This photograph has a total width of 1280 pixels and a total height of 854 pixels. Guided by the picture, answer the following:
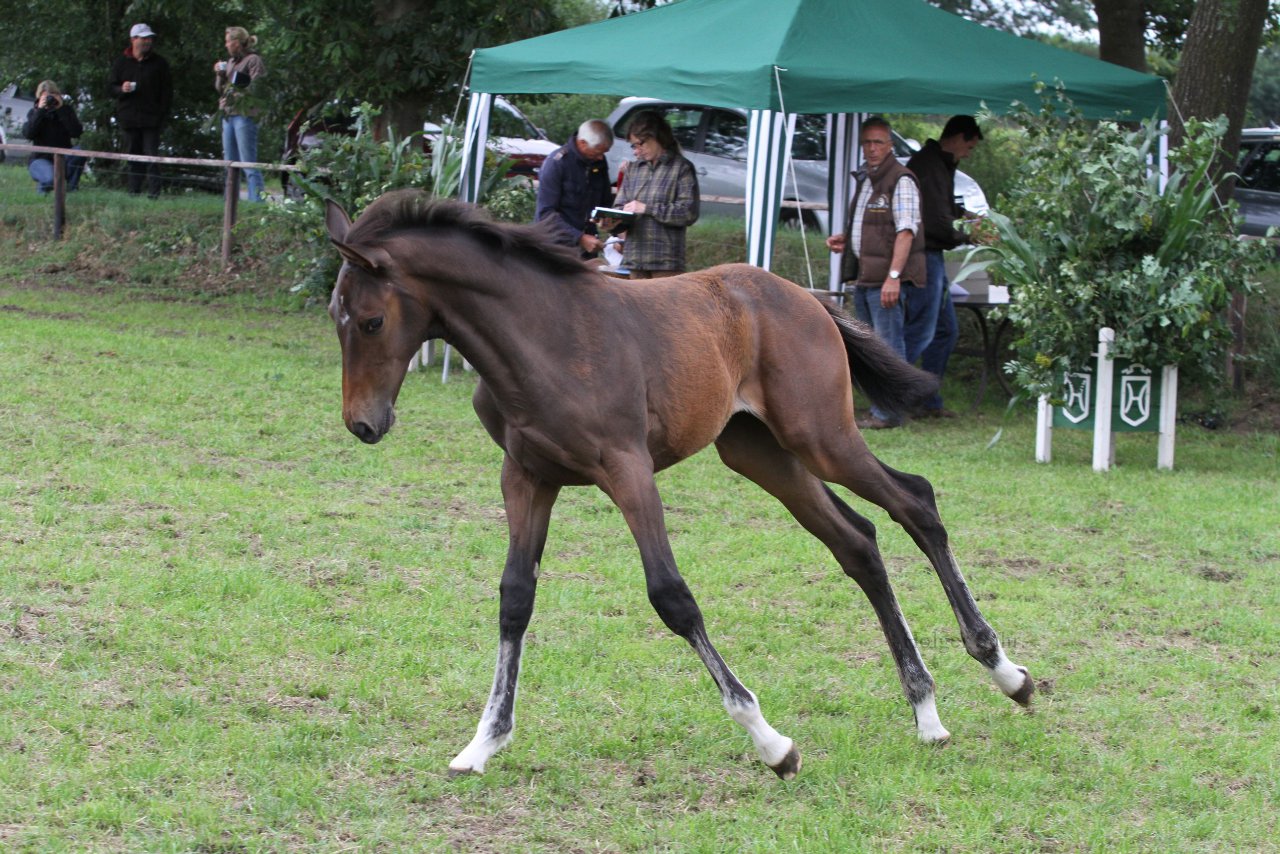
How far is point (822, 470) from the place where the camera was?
188 inches

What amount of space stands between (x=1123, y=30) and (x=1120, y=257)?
629cm

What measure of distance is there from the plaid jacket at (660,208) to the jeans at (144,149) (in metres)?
9.36

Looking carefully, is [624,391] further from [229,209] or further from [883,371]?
[229,209]

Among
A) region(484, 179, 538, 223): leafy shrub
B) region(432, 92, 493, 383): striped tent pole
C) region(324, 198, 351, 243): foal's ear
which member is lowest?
region(324, 198, 351, 243): foal's ear

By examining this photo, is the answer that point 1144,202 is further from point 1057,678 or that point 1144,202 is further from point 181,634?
point 181,634

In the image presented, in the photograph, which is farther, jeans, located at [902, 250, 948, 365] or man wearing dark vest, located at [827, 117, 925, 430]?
jeans, located at [902, 250, 948, 365]

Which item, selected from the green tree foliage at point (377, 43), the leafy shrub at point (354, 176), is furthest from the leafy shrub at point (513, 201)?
the green tree foliage at point (377, 43)

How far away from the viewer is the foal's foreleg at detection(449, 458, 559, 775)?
438 centimetres

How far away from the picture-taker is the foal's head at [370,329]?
13.1ft

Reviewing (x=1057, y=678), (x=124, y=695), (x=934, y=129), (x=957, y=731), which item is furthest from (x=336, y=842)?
(x=934, y=129)

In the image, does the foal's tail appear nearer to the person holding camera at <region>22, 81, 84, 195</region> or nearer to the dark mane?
the dark mane

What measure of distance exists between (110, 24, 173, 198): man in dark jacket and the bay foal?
1449 centimetres

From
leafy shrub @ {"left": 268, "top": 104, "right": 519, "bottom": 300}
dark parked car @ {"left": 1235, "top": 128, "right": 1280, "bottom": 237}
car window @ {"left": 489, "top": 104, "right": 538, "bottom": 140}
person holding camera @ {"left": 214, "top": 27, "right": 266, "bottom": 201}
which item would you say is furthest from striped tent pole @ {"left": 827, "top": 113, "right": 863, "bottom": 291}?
person holding camera @ {"left": 214, "top": 27, "right": 266, "bottom": 201}

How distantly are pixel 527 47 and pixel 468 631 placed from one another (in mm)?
6827
